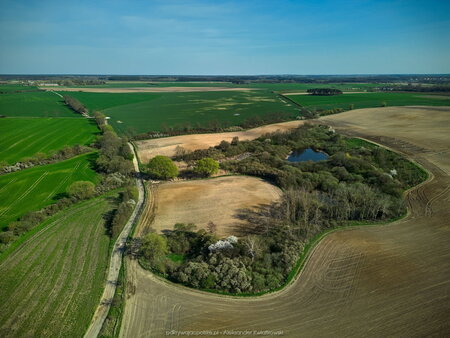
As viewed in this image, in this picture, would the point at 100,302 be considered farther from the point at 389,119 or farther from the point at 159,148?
the point at 389,119

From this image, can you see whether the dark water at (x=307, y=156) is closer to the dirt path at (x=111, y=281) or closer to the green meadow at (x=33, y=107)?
the dirt path at (x=111, y=281)

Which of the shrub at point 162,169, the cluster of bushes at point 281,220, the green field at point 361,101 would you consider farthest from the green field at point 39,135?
the green field at point 361,101

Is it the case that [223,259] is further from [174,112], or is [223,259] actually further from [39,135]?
[174,112]

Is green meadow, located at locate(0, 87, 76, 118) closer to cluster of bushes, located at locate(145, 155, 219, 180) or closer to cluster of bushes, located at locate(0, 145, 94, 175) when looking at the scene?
cluster of bushes, located at locate(0, 145, 94, 175)

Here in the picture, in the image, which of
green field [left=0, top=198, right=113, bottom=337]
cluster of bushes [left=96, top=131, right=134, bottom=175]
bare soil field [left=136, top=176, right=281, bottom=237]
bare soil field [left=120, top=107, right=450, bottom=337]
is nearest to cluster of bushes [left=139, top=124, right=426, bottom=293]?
bare soil field [left=120, top=107, right=450, bottom=337]

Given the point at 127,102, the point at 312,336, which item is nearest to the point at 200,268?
the point at 312,336

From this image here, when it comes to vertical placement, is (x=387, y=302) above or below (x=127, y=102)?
below
